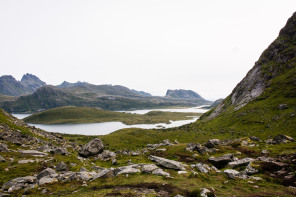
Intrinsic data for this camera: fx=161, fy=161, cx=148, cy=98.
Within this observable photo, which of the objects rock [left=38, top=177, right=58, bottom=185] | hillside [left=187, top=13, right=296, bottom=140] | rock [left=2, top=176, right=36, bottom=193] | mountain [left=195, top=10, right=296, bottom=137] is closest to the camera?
rock [left=2, top=176, right=36, bottom=193]

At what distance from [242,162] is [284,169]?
5807 millimetres

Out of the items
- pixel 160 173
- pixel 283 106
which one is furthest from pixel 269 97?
pixel 160 173

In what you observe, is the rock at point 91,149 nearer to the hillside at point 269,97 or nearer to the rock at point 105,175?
the rock at point 105,175

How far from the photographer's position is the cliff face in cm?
10594

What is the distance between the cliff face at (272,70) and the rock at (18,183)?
114757mm

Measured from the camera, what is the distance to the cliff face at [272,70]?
10594 centimetres

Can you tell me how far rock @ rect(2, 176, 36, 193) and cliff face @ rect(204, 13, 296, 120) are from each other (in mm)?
114757

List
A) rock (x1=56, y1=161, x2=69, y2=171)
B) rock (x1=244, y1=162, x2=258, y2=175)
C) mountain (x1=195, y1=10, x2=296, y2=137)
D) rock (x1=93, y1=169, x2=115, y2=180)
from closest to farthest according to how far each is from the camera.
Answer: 1. rock (x1=93, y1=169, x2=115, y2=180)
2. rock (x1=244, y1=162, x2=258, y2=175)
3. rock (x1=56, y1=161, x2=69, y2=171)
4. mountain (x1=195, y1=10, x2=296, y2=137)

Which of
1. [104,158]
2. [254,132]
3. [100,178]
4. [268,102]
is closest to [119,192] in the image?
[100,178]

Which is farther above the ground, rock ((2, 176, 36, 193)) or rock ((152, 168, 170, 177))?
rock ((2, 176, 36, 193))

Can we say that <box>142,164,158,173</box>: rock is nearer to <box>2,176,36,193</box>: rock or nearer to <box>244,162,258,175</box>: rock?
<box>244,162,258,175</box>: rock

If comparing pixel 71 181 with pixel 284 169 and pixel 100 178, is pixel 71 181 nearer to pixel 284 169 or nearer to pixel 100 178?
pixel 100 178

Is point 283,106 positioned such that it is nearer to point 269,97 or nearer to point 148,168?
point 269,97

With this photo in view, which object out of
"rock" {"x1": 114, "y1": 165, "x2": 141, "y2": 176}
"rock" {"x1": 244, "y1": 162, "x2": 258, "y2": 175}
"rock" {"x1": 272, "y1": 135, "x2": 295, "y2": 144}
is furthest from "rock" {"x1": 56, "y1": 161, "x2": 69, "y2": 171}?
"rock" {"x1": 272, "y1": 135, "x2": 295, "y2": 144}
